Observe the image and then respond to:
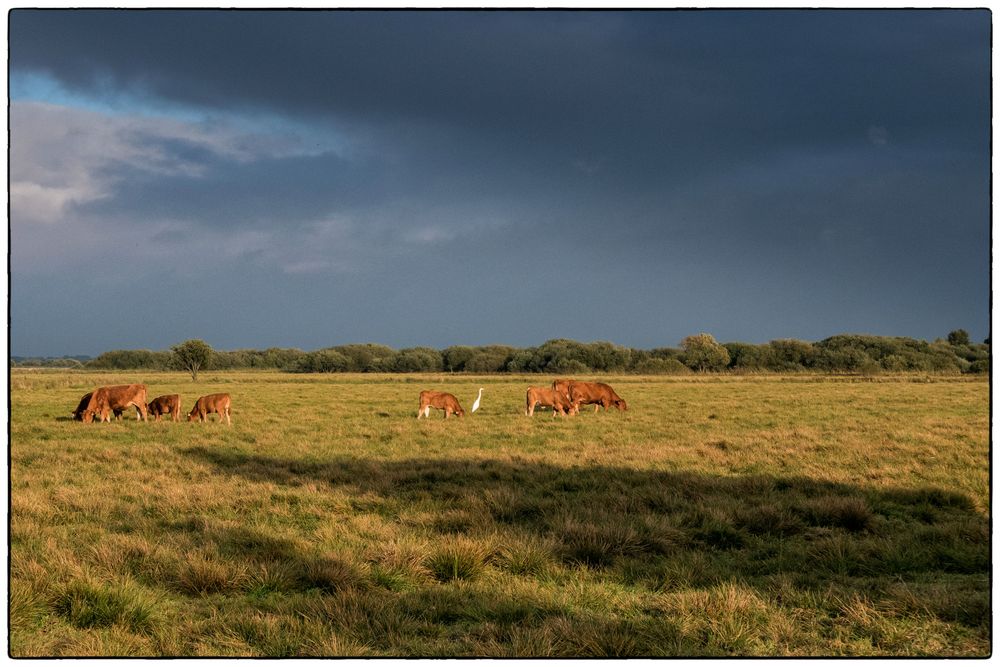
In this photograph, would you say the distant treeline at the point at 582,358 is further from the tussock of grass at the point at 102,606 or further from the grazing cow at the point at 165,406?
the tussock of grass at the point at 102,606

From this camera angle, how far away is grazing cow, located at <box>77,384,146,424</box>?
2075cm

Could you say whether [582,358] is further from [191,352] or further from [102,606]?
[102,606]

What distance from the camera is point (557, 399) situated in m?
22.9

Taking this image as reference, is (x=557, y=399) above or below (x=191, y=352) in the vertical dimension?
below

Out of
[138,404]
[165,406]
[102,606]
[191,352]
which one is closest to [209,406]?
[165,406]

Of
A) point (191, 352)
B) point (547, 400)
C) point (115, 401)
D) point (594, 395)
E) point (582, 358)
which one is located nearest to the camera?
point (115, 401)

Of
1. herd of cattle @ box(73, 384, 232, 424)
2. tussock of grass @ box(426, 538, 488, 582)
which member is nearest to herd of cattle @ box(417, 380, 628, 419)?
herd of cattle @ box(73, 384, 232, 424)

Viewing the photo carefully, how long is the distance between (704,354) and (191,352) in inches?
2562

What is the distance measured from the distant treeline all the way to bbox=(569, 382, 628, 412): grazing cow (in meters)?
43.9

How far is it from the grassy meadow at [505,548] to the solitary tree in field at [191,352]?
59908 mm

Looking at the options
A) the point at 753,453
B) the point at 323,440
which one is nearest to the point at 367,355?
the point at 323,440

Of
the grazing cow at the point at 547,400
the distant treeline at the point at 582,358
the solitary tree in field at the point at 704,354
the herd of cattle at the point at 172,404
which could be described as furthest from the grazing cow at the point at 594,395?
the solitary tree in field at the point at 704,354

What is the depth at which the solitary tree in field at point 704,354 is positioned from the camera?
8453 cm

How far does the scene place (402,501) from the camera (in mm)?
9539
